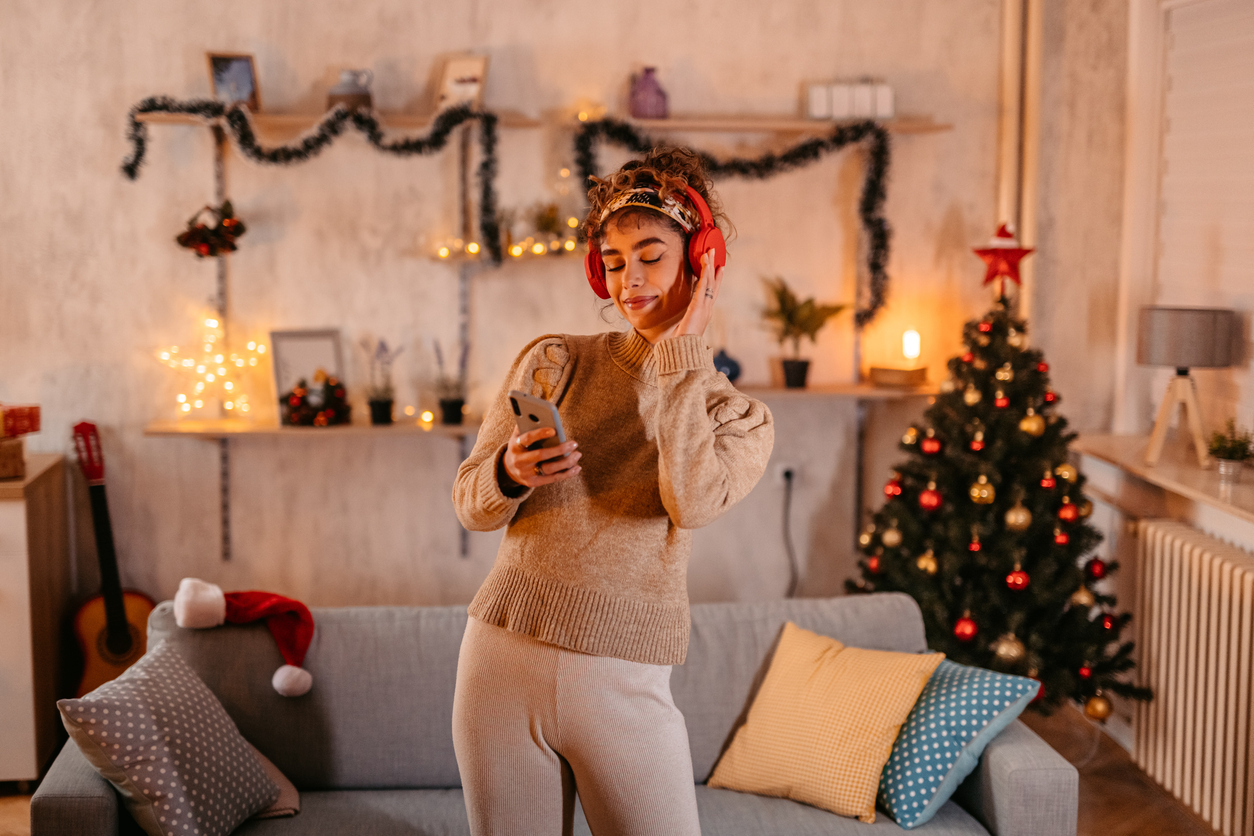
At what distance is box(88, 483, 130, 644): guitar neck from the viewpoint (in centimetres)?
351

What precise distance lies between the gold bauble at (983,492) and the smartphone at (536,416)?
6.87 feet

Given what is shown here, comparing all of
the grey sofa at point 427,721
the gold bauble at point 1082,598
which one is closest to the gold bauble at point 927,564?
the gold bauble at point 1082,598

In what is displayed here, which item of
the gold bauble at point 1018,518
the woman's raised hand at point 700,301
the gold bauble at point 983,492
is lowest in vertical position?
the gold bauble at point 1018,518

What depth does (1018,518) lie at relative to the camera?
3.09 m

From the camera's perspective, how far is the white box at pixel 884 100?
3773mm

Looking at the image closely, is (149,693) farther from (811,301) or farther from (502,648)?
(811,301)

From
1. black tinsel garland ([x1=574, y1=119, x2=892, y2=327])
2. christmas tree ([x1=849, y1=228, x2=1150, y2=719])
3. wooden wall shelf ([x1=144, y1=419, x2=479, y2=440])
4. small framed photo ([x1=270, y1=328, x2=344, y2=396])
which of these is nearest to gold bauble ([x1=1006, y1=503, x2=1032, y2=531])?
christmas tree ([x1=849, y1=228, x2=1150, y2=719])

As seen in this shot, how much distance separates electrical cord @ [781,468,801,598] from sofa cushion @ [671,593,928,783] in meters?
1.35

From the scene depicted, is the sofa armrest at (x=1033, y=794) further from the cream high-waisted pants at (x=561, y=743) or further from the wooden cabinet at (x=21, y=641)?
the wooden cabinet at (x=21, y=641)

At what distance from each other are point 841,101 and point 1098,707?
2.22 m

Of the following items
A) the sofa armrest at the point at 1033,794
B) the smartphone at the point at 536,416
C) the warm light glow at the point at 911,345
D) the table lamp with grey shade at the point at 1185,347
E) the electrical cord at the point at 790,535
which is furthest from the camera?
the electrical cord at the point at 790,535

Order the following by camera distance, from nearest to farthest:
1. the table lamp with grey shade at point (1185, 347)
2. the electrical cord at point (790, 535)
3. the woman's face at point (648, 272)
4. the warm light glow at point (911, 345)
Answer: the woman's face at point (648, 272) < the table lamp with grey shade at point (1185, 347) < the warm light glow at point (911, 345) < the electrical cord at point (790, 535)

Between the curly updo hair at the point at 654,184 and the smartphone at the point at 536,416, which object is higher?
the curly updo hair at the point at 654,184

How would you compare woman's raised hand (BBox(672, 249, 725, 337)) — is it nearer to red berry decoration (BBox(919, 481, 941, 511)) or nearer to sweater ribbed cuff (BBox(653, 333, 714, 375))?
sweater ribbed cuff (BBox(653, 333, 714, 375))
